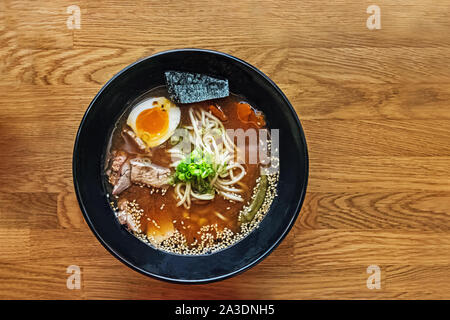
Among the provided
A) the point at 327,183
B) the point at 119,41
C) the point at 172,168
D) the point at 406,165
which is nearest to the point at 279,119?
the point at 327,183

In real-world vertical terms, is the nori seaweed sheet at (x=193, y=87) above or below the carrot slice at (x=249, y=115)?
above

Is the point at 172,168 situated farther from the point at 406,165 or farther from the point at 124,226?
the point at 406,165

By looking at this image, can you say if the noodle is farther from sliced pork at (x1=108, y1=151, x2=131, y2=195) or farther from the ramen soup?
sliced pork at (x1=108, y1=151, x2=131, y2=195)

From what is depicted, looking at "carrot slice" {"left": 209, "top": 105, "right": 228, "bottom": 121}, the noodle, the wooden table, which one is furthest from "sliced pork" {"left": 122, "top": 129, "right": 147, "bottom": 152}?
"carrot slice" {"left": 209, "top": 105, "right": 228, "bottom": 121}

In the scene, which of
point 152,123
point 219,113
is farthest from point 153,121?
point 219,113

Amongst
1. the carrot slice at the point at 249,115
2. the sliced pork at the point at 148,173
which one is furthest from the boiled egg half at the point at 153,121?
the carrot slice at the point at 249,115

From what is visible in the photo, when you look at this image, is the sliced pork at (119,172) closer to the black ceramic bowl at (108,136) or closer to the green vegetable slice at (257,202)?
the black ceramic bowl at (108,136)
